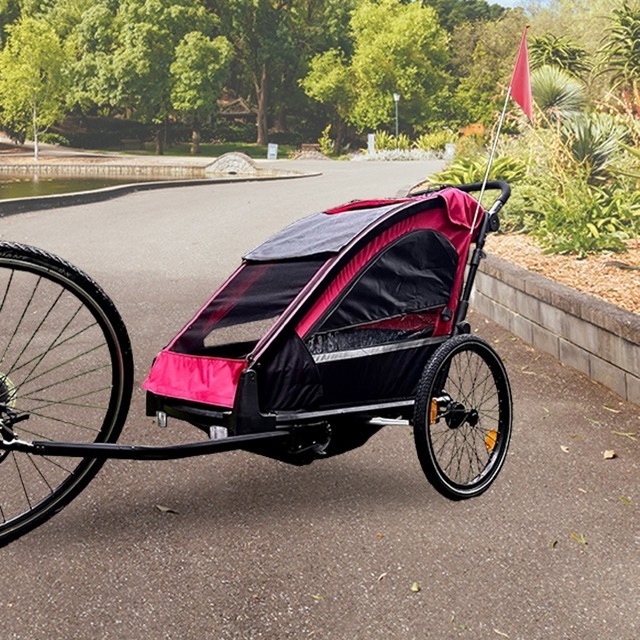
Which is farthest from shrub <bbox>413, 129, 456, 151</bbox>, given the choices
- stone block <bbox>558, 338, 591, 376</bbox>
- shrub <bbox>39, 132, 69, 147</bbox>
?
stone block <bbox>558, 338, 591, 376</bbox>

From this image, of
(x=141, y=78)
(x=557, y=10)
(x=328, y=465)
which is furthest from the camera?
(x=141, y=78)

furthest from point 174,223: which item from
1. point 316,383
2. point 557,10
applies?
point 557,10

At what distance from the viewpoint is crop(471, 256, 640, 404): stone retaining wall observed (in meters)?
4.91

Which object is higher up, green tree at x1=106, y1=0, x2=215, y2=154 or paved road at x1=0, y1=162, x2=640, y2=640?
green tree at x1=106, y1=0, x2=215, y2=154

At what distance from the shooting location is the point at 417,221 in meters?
3.70

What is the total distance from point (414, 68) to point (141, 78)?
19.4 meters

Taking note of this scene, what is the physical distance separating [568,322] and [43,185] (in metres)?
26.8

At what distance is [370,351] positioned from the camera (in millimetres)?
3488

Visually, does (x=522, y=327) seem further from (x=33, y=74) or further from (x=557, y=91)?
(x=33, y=74)

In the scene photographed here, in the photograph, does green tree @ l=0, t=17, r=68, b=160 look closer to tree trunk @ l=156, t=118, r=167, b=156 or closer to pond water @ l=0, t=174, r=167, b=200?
tree trunk @ l=156, t=118, r=167, b=156

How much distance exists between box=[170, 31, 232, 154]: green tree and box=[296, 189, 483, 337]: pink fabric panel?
54.2 meters

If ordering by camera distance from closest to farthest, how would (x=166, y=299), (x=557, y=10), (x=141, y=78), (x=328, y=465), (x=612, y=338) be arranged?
(x=328, y=465), (x=612, y=338), (x=166, y=299), (x=557, y=10), (x=141, y=78)

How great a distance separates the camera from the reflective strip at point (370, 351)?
3.33 meters

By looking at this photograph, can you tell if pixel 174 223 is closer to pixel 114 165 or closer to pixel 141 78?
pixel 114 165
